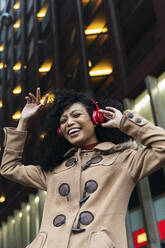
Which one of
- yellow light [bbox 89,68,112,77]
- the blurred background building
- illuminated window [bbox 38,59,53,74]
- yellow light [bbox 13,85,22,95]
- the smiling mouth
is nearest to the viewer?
the smiling mouth

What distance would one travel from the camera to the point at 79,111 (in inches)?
112

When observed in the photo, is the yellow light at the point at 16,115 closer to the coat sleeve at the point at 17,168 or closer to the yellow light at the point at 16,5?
the yellow light at the point at 16,5

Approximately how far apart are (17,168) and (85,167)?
67 cm

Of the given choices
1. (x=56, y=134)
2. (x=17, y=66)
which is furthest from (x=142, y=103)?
(x=17, y=66)

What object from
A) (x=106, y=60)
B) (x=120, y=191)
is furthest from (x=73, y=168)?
(x=106, y=60)

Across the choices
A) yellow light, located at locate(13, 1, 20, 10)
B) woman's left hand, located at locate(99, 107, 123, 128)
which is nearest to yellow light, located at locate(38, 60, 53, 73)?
yellow light, located at locate(13, 1, 20, 10)

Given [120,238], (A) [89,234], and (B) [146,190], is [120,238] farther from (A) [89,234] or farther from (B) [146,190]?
(B) [146,190]

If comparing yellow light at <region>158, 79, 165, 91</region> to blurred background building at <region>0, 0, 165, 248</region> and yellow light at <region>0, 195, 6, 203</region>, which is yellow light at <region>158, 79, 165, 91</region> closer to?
blurred background building at <region>0, 0, 165, 248</region>

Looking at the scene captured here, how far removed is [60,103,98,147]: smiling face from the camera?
2.75 meters

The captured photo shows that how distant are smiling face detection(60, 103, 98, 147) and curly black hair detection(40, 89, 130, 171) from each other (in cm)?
9

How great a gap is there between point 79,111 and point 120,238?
3.72ft

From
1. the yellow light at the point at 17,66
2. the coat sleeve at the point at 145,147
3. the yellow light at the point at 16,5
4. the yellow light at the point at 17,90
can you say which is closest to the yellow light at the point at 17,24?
the yellow light at the point at 16,5

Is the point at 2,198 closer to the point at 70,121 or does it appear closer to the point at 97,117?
the point at 70,121

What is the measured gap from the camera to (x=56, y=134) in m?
3.09
